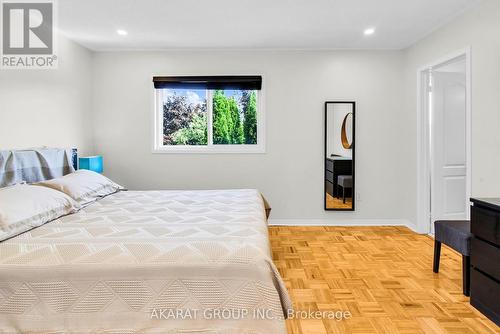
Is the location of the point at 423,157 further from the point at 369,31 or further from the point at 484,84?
the point at 369,31

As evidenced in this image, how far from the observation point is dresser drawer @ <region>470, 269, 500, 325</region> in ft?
7.32

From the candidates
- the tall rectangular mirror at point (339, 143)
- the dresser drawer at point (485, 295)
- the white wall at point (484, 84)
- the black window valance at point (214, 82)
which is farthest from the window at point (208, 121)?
the dresser drawer at point (485, 295)

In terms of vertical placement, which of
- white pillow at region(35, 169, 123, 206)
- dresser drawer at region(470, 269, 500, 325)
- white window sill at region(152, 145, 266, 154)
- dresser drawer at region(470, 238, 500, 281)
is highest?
white window sill at region(152, 145, 266, 154)

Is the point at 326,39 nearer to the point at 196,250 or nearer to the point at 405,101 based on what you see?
the point at 405,101

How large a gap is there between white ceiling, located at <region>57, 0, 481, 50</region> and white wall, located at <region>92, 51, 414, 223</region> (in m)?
0.23

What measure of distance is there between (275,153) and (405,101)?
1961mm

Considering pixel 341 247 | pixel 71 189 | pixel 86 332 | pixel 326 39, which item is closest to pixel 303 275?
pixel 341 247

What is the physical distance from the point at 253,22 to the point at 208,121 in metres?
1.72

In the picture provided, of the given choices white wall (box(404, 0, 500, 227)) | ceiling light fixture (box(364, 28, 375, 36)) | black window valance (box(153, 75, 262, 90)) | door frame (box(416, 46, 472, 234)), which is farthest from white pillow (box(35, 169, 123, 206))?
door frame (box(416, 46, 472, 234))

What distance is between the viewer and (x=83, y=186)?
124 inches

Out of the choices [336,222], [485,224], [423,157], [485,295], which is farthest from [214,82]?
[485,295]

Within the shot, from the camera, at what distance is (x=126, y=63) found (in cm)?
495

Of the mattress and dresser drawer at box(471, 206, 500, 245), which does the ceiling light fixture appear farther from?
the mattress

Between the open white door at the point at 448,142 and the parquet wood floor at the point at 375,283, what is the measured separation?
1.77 ft
